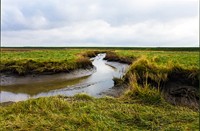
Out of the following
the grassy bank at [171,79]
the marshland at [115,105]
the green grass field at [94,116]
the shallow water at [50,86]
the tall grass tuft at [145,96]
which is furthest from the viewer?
the shallow water at [50,86]

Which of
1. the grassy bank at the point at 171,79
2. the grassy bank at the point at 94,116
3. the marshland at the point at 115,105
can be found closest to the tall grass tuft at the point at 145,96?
the marshland at the point at 115,105

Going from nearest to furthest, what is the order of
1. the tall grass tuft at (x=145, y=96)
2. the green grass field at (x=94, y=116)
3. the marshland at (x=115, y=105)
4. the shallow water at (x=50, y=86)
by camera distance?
the green grass field at (x=94, y=116) < the marshland at (x=115, y=105) < the tall grass tuft at (x=145, y=96) < the shallow water at (x=50, y=86)

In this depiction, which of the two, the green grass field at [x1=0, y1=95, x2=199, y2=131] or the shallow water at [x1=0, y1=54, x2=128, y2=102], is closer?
the green grass field at [x1=0, y1=95, x2=199, y2=131]

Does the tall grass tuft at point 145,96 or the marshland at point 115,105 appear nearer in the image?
the marshland at point 115,105

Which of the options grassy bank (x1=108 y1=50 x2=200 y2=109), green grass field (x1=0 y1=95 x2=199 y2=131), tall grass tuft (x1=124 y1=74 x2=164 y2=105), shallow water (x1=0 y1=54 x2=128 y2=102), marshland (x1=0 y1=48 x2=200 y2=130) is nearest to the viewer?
green grass field (x1=0 y1=95 x2=199 y2=131)

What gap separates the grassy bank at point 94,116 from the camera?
756cm

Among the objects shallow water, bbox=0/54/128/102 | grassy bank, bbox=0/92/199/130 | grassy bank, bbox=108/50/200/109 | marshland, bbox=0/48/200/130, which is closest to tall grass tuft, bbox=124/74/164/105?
marshland, bbox=0/48/200/130

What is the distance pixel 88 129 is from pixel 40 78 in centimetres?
1485

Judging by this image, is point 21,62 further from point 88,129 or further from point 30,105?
point 88,129

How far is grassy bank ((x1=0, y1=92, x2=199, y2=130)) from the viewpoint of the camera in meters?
7.56

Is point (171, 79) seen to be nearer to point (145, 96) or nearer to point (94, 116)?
point (145, 96)

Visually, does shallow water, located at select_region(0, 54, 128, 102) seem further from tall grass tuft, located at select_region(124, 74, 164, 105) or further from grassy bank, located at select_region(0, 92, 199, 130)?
grassy bank, located at select_region(0, 92, 199, 130)

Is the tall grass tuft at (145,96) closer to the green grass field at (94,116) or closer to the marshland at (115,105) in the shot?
A: the marshland at (115,105)

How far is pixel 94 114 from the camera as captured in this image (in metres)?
8.40
